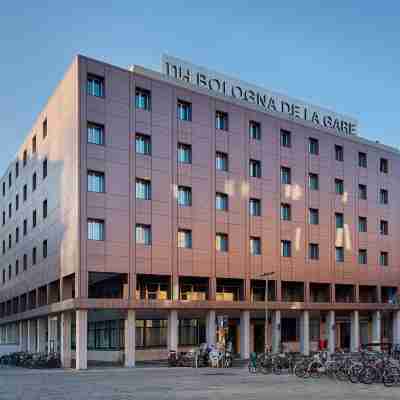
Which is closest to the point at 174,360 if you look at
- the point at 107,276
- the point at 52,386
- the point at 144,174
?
the point at 107,276

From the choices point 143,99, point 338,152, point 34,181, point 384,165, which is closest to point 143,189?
point 143,99

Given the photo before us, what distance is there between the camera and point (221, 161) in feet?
194

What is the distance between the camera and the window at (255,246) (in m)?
60.4

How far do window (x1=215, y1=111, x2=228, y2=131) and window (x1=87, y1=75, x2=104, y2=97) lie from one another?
463 inches

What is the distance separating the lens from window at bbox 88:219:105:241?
49.9 metres

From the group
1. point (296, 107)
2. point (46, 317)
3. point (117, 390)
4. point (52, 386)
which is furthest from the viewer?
point (296, 107)

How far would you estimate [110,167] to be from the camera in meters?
51.7

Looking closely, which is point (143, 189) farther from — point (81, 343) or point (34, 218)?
point (34, 218)

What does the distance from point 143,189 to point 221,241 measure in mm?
9098

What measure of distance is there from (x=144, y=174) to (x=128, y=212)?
359 cm

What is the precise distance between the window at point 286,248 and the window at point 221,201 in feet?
26.1

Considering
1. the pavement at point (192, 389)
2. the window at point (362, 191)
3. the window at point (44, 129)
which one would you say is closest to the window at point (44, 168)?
the window at point (44, 129)

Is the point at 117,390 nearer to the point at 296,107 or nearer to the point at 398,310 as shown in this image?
the point at 296,107

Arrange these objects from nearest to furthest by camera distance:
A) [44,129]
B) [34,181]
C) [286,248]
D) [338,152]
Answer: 1. [44,129]
2. [286,248]
3. [34,181]
4. [338,152]
